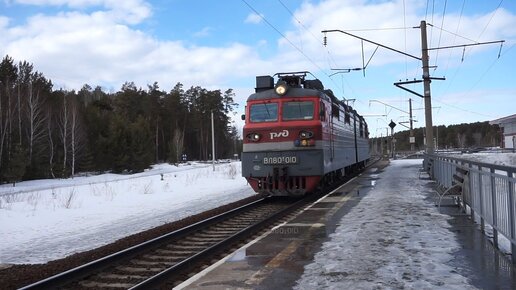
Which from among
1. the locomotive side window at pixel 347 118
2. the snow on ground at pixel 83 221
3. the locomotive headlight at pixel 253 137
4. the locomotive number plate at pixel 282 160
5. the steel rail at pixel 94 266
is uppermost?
the locomotive side window at pixel 347 118

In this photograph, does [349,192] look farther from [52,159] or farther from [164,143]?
[164,143]

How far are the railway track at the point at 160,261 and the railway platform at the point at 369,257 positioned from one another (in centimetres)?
49

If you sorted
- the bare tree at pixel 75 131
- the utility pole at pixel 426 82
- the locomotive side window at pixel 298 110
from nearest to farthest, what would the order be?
the locomotive side window at pixel 298 110 < the utility pole at pixel 426 82 < the bare tree at pixel 75 131

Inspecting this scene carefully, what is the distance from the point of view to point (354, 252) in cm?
713

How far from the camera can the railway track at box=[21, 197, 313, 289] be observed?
6.25m

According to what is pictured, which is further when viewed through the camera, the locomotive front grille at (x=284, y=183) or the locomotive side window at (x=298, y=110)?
the locomotive side window at (x=298, y=110)

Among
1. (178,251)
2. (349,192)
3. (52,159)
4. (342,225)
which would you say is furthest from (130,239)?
(52,159)

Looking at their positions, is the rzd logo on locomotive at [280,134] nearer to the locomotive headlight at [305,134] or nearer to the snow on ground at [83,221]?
the locomotive headlight at [305,134]

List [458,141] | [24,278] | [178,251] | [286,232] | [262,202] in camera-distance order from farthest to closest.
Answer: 1. [458,141]
2. [262,202]
3. [286,232]
4. [178,251]
5. [24,278]

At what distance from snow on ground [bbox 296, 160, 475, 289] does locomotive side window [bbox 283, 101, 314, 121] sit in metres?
4.51

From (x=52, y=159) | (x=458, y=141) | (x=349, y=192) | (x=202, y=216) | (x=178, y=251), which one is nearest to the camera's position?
(x=178, y=251)

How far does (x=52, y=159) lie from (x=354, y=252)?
165ft

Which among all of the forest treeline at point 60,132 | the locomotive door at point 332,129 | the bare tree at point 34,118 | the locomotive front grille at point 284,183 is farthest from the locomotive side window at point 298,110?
the bare tree at point 34,118

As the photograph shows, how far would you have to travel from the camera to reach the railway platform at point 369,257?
561cm
